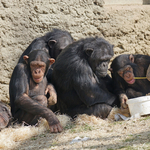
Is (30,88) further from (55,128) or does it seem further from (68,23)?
(68,23)

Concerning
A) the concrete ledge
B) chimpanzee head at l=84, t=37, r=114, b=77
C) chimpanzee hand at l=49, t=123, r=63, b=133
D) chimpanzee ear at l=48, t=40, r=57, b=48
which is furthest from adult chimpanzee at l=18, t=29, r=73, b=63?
chimpanzee hand at l=49, t=123, r=63, b=133

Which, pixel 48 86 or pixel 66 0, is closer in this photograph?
pixel 48 86

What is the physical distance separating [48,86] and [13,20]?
200 cm

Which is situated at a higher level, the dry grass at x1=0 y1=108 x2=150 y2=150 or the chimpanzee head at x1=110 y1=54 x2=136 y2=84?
the chimpanzee head at x1=110 y1=54 x2=136 y2=84

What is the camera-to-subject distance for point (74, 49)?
538cm

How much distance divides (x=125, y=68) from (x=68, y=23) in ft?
6.86

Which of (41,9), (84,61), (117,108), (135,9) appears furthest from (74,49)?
(135,9)

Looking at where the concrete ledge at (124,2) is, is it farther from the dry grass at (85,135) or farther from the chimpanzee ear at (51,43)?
the dry grass at (85,135)

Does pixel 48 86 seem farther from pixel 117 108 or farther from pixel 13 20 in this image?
pixel 13 20

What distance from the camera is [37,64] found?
16.1ft

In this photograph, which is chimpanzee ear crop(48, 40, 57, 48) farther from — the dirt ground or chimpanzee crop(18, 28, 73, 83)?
the dirt ground

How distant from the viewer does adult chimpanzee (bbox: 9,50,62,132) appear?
4.70 m

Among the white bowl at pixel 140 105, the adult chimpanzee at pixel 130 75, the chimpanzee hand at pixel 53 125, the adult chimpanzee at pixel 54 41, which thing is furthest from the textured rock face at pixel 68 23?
the white bowl at pixel 140 105

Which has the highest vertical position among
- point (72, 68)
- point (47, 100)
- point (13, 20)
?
point (13, 20)
